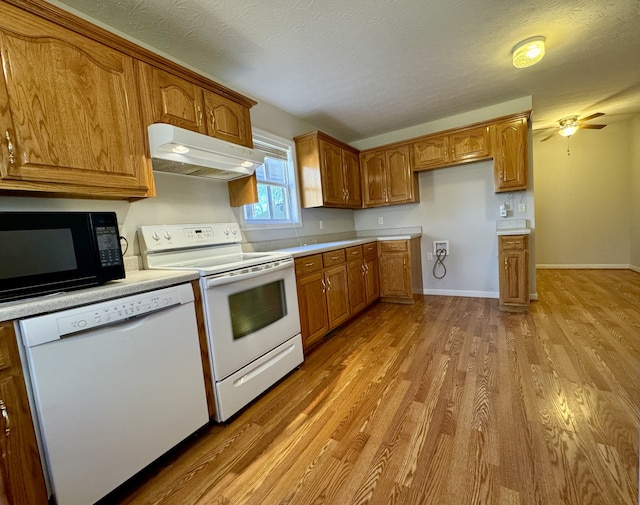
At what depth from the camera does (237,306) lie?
173 cm

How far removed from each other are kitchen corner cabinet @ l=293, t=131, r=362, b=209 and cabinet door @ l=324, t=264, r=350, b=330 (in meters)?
0.90

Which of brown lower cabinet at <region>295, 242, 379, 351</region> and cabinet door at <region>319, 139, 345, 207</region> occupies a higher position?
cabinet door at <region>319, 139, 345, 207</region>

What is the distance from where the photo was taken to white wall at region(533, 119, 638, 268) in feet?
15.6

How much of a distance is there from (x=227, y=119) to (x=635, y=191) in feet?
20.5

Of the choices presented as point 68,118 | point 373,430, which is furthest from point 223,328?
point 68,118

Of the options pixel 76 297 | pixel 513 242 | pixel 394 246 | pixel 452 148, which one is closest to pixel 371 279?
pixel 394 246

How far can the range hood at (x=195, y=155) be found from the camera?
1618mm

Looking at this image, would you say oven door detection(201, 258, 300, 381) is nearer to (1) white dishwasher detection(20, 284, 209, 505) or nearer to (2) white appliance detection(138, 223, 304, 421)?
(2) white appliance detection(138, 223, 304, 421)

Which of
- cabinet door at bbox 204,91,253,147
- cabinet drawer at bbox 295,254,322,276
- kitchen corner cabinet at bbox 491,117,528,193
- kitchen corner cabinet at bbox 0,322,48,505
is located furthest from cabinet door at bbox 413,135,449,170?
kitchen corner cabinet at bbox 0,322,48,505

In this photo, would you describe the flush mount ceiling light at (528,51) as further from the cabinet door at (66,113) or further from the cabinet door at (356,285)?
the cabinet door at (66,113)

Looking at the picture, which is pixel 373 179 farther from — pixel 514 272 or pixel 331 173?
pixel 514 272

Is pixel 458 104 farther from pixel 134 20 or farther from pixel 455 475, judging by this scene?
pixel 455 475

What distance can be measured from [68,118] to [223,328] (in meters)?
1.27

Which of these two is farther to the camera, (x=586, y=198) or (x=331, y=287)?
(x=586, y=198)
